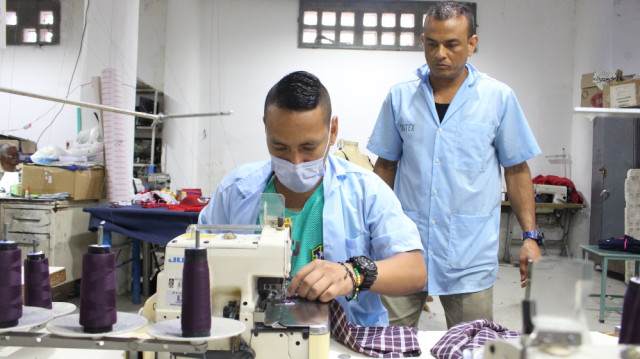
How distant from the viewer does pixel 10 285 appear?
855 mm

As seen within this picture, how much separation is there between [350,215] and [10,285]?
33.4 inches

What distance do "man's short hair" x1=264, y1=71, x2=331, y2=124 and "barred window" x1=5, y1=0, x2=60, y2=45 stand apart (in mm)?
5656

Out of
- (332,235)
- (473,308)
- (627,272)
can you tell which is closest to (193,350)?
(332,235)

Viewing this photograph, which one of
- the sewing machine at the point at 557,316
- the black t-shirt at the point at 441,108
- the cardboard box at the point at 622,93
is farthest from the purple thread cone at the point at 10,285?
the cardboard box at the point at 622,93

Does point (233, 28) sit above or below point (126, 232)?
above

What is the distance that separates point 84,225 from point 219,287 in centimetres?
308

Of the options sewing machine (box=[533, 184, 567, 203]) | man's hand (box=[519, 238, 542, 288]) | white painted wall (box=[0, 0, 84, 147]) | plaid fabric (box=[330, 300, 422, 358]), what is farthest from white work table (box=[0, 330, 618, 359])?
white painted wall (box=[0, 0, 84, 147])

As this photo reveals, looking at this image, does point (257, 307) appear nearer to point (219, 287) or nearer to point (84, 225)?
point (219, 287)

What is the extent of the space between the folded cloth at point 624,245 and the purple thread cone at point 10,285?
3829mm

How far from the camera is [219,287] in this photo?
38.8 inches

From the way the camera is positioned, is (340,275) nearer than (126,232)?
Yes

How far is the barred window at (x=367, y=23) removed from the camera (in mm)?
6023

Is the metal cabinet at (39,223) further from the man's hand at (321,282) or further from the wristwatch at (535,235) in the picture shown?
the wristwatch at (535,235)

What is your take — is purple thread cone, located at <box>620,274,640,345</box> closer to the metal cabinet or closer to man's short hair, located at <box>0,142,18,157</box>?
the metal cabinet
